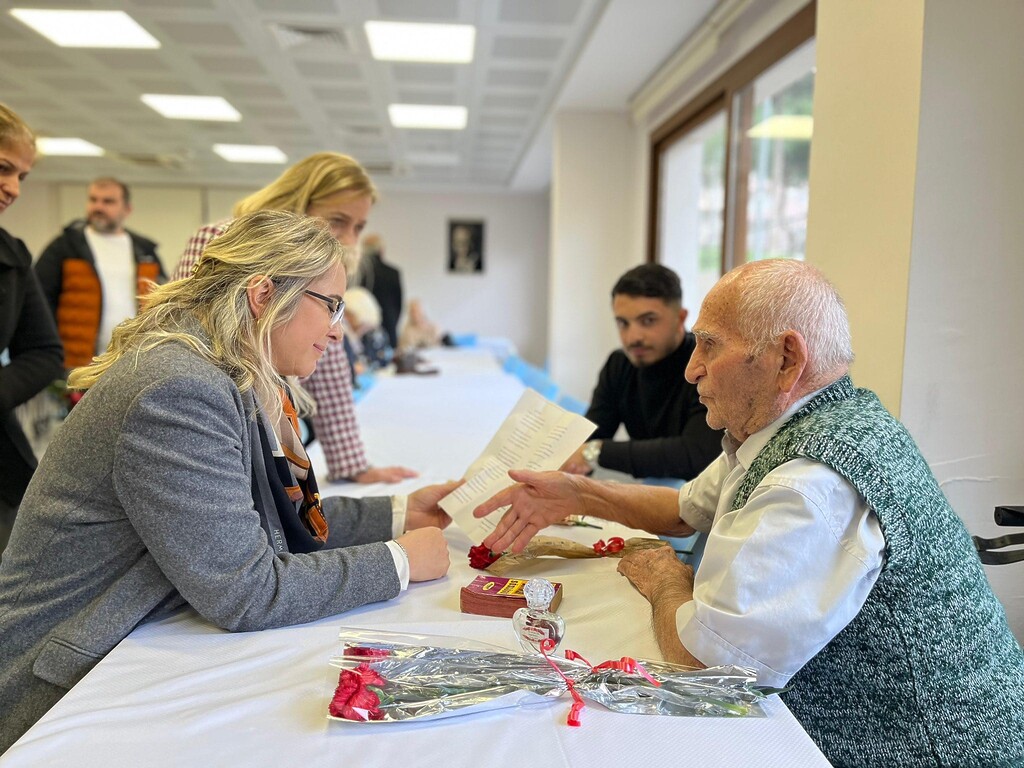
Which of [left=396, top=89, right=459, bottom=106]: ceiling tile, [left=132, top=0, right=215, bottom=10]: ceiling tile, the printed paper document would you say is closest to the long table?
the printed paper document

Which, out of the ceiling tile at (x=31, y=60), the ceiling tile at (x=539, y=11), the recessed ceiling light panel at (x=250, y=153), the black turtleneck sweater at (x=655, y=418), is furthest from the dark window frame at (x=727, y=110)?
the recessed ceiling light panel at (x=250, y=153)

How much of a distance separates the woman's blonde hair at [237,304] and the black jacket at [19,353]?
3.70 ft

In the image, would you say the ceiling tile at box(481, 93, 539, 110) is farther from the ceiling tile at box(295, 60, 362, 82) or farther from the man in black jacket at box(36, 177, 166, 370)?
the man in black jacket at box(36, 177, 166, 370)

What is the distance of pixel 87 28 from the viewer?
191 inches

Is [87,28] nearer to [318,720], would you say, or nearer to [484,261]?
[318,720]

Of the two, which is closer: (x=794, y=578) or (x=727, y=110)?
(x=794, y=578)

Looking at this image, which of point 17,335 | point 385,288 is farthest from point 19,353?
point 385,288

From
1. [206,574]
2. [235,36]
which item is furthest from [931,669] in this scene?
[235,36]

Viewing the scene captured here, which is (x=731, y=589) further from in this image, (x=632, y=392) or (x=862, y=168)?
(x=632, y=392)

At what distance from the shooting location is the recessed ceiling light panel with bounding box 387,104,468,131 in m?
6.80

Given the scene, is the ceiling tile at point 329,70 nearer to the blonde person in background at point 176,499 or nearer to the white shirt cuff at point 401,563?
the blonde person in background at point 176,499

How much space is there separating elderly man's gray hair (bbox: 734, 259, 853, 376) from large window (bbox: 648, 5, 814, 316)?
6.48 feet

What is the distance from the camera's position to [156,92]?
6.35 metres

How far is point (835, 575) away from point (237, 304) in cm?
98
